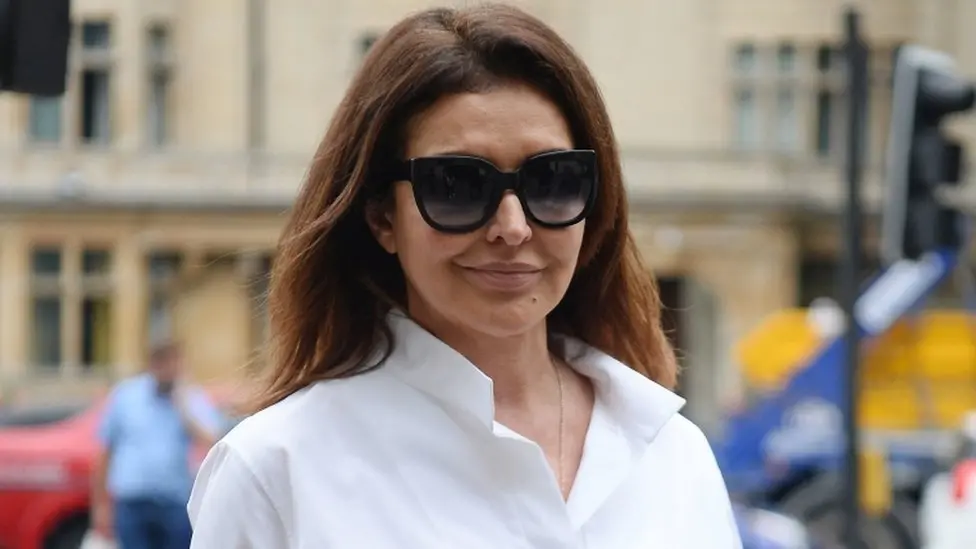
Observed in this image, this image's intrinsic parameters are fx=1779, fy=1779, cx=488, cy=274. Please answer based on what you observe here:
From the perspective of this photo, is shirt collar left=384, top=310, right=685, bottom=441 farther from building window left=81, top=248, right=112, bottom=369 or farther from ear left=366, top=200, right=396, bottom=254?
building window left=81, top=248, right=112, bottom=369

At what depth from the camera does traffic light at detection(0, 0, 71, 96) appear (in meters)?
4.58

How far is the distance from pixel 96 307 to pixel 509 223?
29171 millimetres

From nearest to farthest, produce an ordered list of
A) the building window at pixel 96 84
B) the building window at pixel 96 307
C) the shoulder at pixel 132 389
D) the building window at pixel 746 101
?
the shoulder at pixel 132 389, the building window at pixel 96 307, the building window at pixel 96 84, the building window at pixel 746 101

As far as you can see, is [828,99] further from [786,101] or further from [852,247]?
[852,247]

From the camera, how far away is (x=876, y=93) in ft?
106

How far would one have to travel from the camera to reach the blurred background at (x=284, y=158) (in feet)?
98.1

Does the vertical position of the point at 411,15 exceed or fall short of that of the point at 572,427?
it exceeds it

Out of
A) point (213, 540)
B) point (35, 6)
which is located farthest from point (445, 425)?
point (35, 6)

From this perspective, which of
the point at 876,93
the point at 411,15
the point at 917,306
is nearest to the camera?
the point at 411,15

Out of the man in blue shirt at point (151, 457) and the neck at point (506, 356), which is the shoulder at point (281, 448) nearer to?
the neck at point (506, 356)

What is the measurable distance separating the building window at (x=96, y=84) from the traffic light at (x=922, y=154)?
24.3 meters

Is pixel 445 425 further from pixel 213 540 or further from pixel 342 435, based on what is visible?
Result: pixel 213 540

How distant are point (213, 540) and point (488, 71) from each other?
2.19ft

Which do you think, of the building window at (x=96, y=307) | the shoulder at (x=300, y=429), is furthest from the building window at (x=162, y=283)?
the shoulder at (x=300, y=429)
